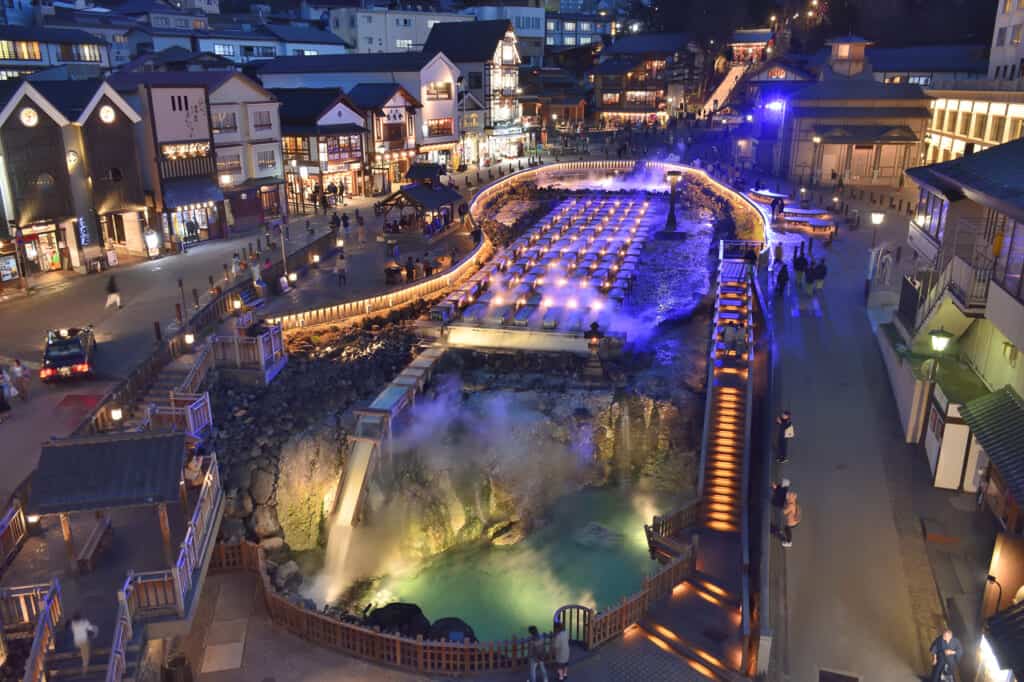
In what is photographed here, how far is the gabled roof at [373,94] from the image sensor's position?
178 ft

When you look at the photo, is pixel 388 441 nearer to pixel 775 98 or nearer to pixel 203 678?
pixel 203 678

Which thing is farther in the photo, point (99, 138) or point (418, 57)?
point (418, 57)

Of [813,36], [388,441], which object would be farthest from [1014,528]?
[813,36]

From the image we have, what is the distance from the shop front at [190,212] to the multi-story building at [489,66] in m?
32.8

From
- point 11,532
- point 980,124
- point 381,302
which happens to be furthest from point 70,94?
point 980,124

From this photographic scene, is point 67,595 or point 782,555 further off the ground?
point 67,595

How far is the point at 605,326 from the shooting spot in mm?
31250

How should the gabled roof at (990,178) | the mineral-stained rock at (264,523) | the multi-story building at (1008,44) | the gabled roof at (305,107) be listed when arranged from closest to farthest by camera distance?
the gabled roof at (990,178), the mineral-stained rock at (264,523), the gabled roof at (305,107), the multi-story building at (1008,44)

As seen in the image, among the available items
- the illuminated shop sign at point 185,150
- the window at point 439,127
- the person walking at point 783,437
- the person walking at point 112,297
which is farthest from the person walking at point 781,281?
the window at point 439,127

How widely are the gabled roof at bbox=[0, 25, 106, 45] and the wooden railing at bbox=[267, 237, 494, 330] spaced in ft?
142

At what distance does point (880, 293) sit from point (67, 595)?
2789cm

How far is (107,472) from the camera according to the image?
1306cm

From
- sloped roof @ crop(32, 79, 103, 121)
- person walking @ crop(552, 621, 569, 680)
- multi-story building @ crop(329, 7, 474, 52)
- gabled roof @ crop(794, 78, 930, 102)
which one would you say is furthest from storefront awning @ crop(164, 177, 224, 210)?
multi-story building @ crop(329, 7, 474, 52)

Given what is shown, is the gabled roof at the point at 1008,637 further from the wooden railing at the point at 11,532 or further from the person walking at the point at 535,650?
the wooden railing at the point at 11,532
